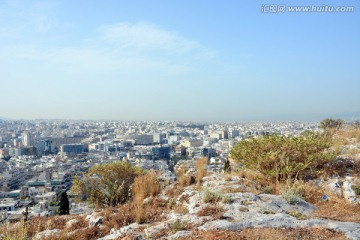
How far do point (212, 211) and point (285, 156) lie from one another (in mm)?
2578

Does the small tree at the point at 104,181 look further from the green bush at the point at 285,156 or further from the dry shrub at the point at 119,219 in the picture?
the green bush at the point at 285,156

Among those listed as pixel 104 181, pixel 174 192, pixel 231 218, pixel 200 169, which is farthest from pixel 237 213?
pixel 104 181

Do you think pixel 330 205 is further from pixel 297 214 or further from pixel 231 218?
pixel 231 218

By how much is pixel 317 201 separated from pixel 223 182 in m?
1.81

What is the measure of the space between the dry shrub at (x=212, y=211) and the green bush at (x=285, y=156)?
198 cm

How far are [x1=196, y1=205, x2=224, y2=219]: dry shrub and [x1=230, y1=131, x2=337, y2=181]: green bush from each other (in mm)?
1979

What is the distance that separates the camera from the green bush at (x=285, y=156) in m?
6.93

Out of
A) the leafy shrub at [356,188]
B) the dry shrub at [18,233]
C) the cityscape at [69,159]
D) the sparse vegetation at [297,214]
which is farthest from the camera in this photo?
the cityscape at [69,159]

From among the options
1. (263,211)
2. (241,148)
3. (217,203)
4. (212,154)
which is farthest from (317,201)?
(212,154)

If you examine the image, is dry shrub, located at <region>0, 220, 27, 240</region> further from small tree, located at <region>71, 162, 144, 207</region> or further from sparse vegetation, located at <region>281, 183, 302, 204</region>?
small tree, located at <region>71, 162, 144, 207</region>

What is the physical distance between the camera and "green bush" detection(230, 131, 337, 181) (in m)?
6.93

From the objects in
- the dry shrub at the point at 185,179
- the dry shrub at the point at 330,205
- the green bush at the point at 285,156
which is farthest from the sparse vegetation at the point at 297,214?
the dry shrub at the point at 185,179

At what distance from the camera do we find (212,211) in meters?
5.29

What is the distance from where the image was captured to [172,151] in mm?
92125
